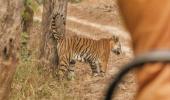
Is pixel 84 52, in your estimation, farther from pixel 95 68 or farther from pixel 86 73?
pixel 86 73

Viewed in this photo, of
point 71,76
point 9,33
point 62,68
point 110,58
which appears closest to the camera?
point 9,33

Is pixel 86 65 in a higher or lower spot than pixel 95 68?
lower

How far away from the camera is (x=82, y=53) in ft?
42.1

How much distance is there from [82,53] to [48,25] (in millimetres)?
2304

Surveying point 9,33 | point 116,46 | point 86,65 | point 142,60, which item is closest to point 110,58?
point 116,46

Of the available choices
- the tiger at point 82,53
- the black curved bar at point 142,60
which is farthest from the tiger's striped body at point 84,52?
the black curved bar at point 142,60

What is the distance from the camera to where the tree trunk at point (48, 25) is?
1062 cm

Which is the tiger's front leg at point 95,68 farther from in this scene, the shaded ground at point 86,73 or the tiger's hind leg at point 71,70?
the tiger's hind leg at point 71,70

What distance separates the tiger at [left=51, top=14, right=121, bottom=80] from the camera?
38.7ft

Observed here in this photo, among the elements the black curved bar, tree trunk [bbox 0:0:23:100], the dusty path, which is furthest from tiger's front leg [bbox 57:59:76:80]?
the black curved bar

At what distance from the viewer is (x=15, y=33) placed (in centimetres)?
470

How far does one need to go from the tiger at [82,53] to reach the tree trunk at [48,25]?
32cm

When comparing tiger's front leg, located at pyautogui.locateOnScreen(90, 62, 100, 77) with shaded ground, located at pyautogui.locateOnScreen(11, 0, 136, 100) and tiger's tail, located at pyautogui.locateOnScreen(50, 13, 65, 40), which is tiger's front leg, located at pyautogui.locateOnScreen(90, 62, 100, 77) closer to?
shaded ground, located at pyautogui.locateOnScreen(11, 0, 136, 100)

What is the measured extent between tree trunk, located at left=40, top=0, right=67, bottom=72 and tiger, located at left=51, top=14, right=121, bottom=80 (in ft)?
1.06
